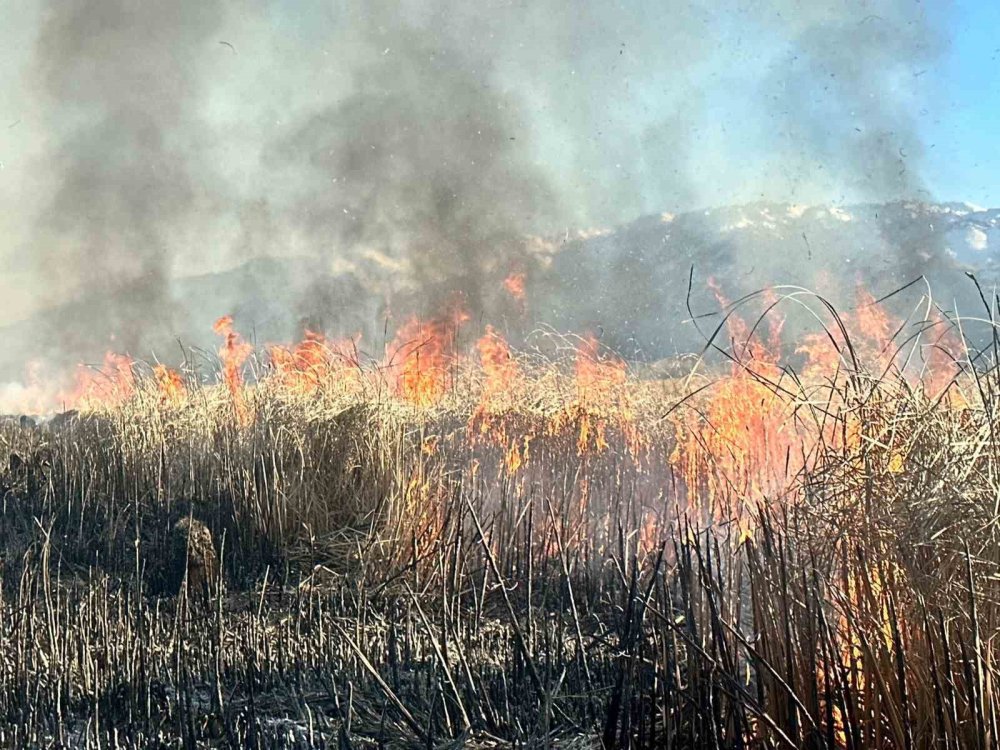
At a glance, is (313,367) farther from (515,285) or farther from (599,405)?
(515,285)

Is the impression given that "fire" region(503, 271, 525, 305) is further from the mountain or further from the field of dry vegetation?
the field of dry vegetation

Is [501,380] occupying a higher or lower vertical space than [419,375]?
higher

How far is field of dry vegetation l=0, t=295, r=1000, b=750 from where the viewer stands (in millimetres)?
1978

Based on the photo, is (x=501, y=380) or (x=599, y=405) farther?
(x=501, y=380)

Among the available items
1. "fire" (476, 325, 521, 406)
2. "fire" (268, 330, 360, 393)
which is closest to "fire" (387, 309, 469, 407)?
"fire" (268, 330, 360, 393)

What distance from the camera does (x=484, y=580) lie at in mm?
3205

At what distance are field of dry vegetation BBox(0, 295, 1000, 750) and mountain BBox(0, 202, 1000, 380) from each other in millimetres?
23992

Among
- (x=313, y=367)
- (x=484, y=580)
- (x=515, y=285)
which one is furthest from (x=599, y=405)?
(x=515, y=285)

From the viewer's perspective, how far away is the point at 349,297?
38.9m

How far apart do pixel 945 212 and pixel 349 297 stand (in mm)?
40839

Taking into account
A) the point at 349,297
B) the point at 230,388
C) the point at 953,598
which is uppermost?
the point at 349,297

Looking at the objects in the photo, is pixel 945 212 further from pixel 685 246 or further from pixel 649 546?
pixel 649 546

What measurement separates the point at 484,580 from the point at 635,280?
48.5 metres

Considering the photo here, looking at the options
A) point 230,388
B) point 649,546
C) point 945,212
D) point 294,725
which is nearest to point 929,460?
point 294,725
